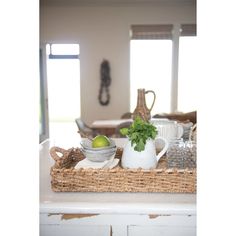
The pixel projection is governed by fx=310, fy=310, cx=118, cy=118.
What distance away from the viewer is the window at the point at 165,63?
5738 mm

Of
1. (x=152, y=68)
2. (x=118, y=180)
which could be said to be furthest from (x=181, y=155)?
(x=152, y=68)

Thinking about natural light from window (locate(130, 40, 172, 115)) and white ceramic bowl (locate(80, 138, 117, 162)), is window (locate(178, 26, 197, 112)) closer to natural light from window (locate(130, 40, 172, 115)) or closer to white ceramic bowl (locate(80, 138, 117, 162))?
natural light from window (locate(130, 40, 172, 115))

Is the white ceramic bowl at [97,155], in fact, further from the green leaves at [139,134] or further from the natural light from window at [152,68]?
the natural light from window at [152,68]

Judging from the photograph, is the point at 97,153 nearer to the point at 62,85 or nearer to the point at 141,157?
the point at 141,157

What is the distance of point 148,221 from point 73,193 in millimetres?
253

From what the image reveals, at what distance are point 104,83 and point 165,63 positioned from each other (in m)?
1.21

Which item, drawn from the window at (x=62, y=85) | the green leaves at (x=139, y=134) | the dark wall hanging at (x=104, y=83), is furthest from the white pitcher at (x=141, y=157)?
the window at (x=62, y=85)

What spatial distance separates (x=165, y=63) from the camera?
584 centimetres

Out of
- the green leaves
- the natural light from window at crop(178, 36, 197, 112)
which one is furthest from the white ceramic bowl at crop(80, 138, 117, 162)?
the natural light from window at crop(178, 36, 197, 112)

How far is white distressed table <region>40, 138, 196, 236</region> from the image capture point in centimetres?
87

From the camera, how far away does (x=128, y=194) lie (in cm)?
97

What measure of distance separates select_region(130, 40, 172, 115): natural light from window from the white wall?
15cm

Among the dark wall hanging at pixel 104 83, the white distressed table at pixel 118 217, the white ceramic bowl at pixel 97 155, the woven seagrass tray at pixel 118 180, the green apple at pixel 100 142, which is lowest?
the white distressed table at pixel 118 217
